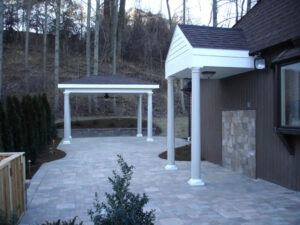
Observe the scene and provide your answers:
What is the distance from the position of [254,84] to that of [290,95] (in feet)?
4.06

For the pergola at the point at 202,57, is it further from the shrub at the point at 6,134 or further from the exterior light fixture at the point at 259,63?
the shrub at the point at 6,134

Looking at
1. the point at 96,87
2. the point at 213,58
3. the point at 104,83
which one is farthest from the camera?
the point at 104,83

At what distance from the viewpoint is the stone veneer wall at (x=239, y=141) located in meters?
6.66

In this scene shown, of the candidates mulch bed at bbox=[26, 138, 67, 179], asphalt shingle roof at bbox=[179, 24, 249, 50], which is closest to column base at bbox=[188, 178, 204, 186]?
asphalt shingle roof at bbox=[179, 24, 249, 50]

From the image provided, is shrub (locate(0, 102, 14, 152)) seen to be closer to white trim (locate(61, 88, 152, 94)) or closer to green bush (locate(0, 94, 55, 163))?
green bush (locate(0, 94, 55, 163))

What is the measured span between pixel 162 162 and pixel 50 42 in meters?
23.4

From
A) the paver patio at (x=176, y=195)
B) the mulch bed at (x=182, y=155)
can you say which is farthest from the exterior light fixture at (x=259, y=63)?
the mulch bed at (x=182, y=155)

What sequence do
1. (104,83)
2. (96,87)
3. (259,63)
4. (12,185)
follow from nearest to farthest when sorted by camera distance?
(12,185)
(259,63)
(96,87)
(104,83)

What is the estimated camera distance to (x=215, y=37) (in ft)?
21.4

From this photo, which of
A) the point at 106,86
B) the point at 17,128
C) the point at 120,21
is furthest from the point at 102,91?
the point at 120,21

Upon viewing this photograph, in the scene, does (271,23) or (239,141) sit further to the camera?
(239,141)

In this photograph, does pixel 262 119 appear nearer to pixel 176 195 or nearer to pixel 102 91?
pixel 176 195

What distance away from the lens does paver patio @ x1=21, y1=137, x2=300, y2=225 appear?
4305 millimetres

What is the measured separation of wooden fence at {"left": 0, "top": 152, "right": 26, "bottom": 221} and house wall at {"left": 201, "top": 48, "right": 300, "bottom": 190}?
179 inches
